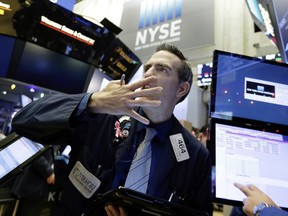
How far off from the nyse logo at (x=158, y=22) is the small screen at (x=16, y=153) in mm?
3915

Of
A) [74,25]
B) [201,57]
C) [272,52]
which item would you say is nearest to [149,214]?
[74,25]

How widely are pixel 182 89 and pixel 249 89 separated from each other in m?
0.45

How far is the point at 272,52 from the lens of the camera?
458 centimetres

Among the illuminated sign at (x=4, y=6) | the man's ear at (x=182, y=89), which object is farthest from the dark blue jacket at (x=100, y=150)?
the illuminated sign at (x=4, y=6)

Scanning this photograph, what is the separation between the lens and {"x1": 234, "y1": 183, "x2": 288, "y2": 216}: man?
80 centimetres

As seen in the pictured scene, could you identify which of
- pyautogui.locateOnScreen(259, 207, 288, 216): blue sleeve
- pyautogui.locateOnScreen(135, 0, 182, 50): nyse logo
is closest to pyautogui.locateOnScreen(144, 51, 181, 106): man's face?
pyautogui.locateOnScreen(259, 207, 288, 216): blue sleeve

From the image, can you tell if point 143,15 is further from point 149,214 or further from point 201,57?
point 149,214

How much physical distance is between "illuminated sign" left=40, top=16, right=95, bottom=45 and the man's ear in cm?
251

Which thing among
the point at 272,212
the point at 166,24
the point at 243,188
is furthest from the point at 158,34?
the point at 272,212

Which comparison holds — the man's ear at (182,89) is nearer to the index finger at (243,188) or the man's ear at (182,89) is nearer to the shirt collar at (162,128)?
the shirt collar at (162,128)

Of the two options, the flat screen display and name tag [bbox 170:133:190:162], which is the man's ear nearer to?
name tag [bbox 170:133:190:162]

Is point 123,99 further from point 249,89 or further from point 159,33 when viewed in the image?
point 159,33

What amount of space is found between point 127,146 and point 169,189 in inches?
10.5

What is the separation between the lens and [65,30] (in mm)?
3512
